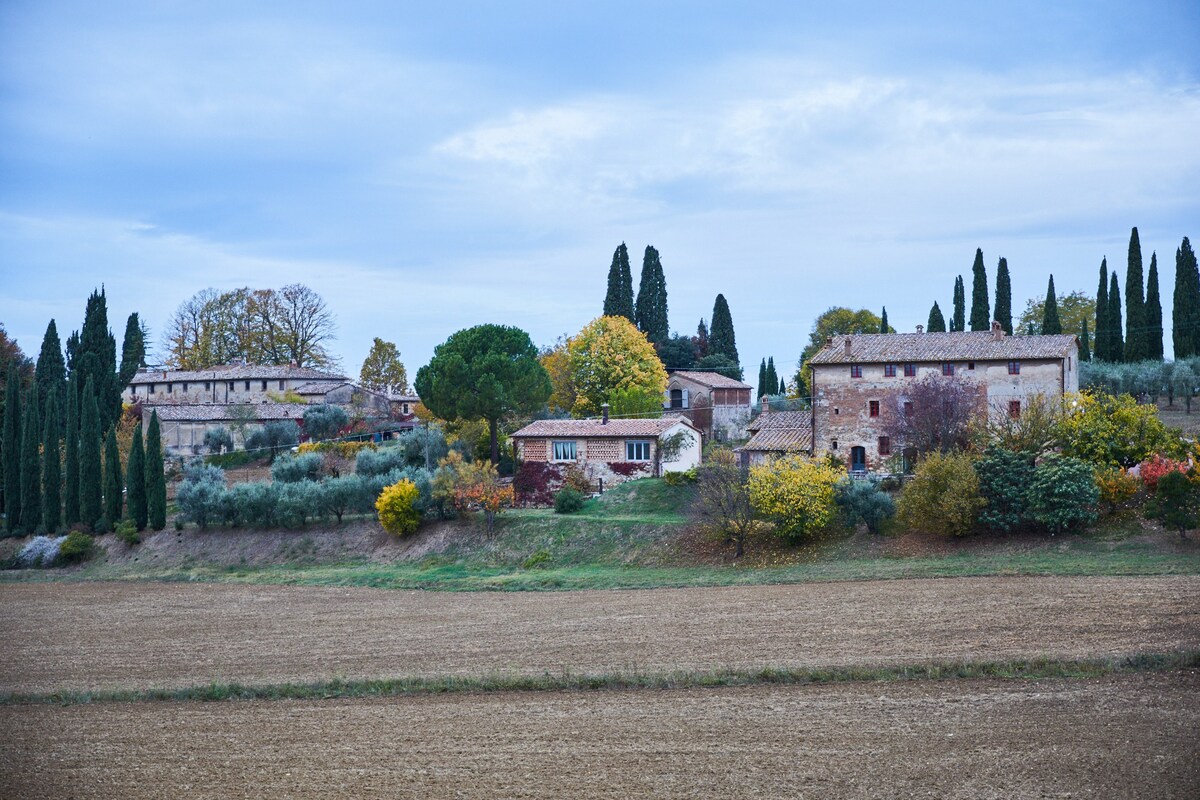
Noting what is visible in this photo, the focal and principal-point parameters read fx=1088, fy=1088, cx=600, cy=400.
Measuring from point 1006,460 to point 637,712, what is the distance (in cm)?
2427

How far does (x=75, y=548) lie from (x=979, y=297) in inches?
2386

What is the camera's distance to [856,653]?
22875mm

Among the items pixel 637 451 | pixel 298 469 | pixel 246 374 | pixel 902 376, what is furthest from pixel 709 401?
pixel 246 374

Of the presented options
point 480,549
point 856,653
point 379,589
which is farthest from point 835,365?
point 856,653

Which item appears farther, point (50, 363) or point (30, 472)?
point (50, 363)

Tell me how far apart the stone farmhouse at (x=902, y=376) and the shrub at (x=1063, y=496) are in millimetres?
15120

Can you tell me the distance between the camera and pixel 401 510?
4934cm

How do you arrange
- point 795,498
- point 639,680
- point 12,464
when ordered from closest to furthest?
point 639,680 < point 795,498 < point 12,464

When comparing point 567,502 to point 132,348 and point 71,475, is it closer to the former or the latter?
point 71,475

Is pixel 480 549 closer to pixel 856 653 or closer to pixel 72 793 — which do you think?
pixel 856 653

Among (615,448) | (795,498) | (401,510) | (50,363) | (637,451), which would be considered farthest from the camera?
(50,363)

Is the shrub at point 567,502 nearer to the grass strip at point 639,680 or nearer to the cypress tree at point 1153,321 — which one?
the grass strip at point 639,680

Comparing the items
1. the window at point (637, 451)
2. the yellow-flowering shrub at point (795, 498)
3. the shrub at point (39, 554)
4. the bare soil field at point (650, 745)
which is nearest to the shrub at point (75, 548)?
the shrub at point (39, 554)

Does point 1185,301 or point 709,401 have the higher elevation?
point 1185,301
